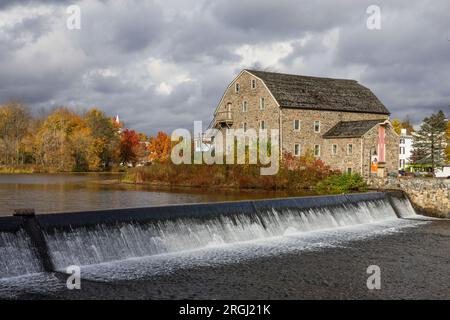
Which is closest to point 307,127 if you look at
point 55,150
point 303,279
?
point 303,279

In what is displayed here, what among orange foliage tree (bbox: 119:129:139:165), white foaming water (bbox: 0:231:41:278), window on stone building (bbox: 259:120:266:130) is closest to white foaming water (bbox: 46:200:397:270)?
white foaming water (bbox: 0:231:41:278)

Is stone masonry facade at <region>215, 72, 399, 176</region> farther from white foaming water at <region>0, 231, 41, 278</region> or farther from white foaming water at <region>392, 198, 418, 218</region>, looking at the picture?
white foaming water at <region>0, 231, 41, 278</region>

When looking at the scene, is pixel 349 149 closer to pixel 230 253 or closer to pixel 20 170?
pixel 230 253

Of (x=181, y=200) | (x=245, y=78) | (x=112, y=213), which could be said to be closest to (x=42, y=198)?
(x=181, y=200)

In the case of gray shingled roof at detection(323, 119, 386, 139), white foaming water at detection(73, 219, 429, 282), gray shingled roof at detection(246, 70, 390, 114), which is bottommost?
white foaming water at detection(73, 219, 429, 282)

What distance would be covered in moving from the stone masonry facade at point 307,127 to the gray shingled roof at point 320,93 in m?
0.62

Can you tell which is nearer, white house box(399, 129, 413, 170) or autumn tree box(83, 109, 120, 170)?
autumn tree box(83, 109, 120, 170)

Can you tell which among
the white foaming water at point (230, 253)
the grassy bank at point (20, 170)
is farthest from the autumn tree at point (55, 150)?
the white foaming water at point (230, 253)

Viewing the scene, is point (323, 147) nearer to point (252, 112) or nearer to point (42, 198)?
point (252, 112)

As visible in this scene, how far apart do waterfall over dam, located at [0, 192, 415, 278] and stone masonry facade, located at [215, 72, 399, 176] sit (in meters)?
24.8

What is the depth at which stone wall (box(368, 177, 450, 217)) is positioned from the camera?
31514mm

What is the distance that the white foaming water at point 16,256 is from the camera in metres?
12.8

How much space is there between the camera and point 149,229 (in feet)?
54.9

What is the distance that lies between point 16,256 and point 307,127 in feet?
135
